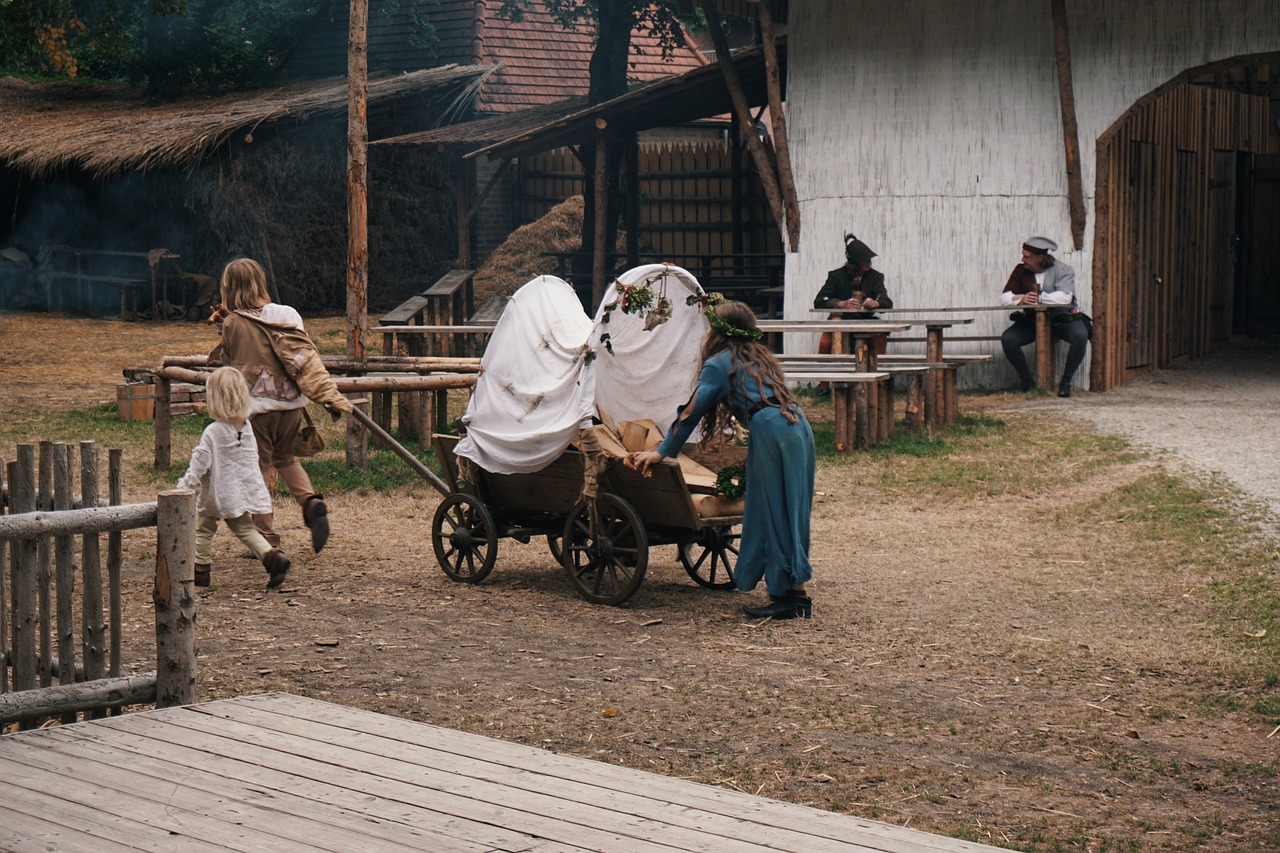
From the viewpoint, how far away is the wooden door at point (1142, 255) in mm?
16922

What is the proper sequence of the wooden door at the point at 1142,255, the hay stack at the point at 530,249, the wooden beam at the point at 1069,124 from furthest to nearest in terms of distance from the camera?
the hay stack at the point at 530,249
the wooden door at the point at 1142,255
the wooden beam at the point at 1069,124

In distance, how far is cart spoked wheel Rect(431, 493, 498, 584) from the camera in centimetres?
845

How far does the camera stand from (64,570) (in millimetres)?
5367

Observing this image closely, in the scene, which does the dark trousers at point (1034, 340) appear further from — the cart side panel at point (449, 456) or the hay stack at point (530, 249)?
the hay stack at point (530, 249)

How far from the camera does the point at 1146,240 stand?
17.4 m

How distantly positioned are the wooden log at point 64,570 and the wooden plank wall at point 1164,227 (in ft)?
41.5

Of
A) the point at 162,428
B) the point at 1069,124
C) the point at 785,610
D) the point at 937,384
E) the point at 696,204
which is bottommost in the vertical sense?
the point at 785,610

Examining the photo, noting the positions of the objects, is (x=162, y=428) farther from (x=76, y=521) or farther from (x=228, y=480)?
(x=76, y=521)

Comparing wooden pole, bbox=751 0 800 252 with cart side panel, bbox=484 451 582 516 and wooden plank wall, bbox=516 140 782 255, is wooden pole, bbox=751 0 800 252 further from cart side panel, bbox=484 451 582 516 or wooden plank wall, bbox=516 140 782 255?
cart side panel, bbox=484 451 582 516

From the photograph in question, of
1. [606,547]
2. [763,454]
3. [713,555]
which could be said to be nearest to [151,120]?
[713,555]

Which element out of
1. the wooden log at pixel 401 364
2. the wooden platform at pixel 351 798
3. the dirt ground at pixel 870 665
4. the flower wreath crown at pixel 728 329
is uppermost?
the flower wreath crown at pixel 728 329

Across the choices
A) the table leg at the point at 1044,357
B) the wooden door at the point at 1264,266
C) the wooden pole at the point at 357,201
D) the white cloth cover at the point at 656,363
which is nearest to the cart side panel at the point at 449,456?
the white cloth cover at the point at 656,363

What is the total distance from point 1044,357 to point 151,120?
15574mm

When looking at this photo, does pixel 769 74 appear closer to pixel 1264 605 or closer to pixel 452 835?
pixel 1264 605
